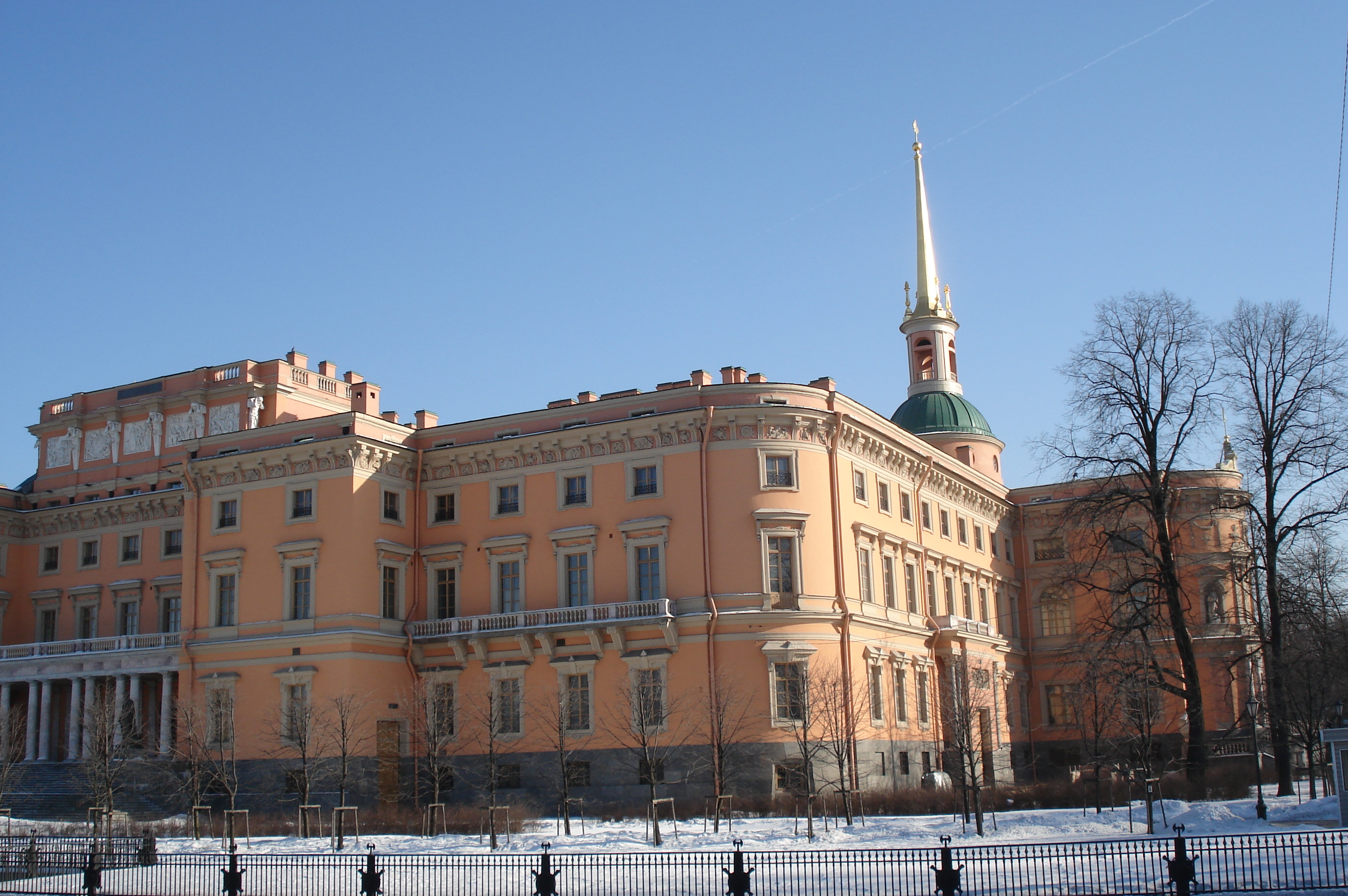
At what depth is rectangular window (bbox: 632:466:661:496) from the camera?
4731 cm

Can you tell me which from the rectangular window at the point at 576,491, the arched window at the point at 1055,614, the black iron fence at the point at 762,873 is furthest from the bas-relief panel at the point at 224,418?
the arched window at the point at 1055,614

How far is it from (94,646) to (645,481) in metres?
25.0

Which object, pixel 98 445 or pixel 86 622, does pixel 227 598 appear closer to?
pixel 86 622

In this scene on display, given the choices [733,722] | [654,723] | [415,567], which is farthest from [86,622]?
[733,722]

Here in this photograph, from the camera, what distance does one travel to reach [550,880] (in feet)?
69.2

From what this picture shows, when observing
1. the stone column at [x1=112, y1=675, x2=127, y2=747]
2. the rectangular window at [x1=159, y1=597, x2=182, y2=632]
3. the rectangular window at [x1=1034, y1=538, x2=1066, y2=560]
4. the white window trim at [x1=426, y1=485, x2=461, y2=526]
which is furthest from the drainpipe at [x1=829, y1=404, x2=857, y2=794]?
the rectangular window at [x1=159, y1=597, x2=182, y2=632]

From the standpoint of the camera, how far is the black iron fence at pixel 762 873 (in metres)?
21.3

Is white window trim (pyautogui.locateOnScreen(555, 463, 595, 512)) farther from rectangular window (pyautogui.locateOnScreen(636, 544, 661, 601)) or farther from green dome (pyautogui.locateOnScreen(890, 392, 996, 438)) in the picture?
green dome (pyautogui.locateOnScreen(890, 392, 996, 438))

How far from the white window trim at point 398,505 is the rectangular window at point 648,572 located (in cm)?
996

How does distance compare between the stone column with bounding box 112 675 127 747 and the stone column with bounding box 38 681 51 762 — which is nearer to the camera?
the stone column with bounding box 112 675 127 747

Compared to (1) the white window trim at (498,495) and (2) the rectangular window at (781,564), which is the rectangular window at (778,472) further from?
(1) the white window trim at (498,495)

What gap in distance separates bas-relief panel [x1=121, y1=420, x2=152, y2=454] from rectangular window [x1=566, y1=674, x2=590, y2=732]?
23.8 meters

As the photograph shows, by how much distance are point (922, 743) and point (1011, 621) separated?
59.1ft

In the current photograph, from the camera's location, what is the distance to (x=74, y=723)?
5188 cm
